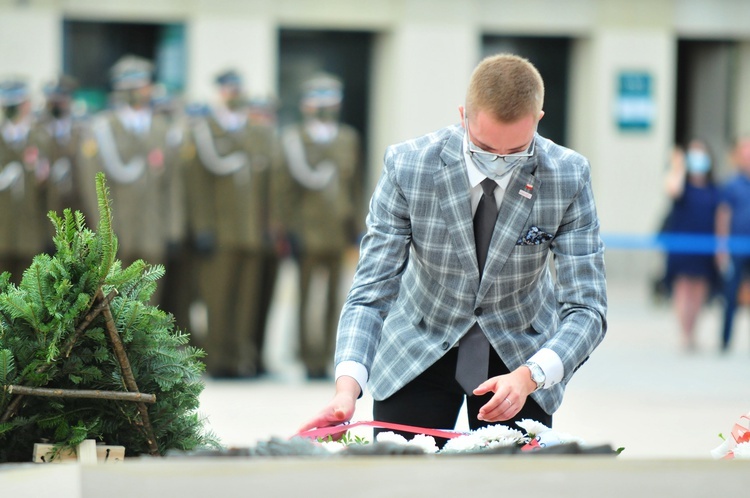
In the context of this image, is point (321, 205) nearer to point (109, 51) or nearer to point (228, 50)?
point (228, 50)

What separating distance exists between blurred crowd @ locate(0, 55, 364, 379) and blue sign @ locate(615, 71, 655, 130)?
9208 mm

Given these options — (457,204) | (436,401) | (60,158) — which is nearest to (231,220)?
(60,158)

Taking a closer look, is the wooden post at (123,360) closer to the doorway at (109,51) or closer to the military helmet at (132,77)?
the military helmet at (132,77)

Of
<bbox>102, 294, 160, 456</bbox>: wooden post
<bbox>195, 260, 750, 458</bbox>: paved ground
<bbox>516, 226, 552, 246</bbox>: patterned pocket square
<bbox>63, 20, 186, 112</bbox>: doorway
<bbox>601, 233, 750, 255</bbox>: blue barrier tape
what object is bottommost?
<bbox>195, 260, 750, 458</bbox>: paved ground

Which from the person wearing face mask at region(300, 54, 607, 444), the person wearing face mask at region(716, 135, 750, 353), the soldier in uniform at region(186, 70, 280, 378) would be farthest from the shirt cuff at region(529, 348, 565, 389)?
the person wearing face mask at region(716, 135, 750, 353)

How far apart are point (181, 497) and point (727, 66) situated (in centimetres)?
1885

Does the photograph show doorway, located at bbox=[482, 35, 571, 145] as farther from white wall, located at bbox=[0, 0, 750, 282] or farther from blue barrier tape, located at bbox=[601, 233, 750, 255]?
blue barrier tape, located at bbox=[601, 233, 750, 255]

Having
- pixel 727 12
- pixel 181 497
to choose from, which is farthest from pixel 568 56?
pixel 181 497

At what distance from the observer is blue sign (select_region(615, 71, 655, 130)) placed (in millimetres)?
19000

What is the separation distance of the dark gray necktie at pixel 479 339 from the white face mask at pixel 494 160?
49 mm

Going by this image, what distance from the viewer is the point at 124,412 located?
10.7 feet

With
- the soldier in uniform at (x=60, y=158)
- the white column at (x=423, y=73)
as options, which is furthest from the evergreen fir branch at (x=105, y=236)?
the white column at (x=423, y=73)

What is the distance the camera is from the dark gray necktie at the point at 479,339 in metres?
3.66

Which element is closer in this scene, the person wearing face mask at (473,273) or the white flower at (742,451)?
the white flower at (742,451)
